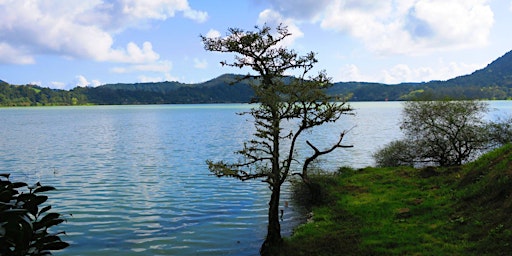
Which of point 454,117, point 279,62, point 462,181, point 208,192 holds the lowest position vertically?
point 208,192

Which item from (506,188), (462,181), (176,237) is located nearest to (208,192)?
(176,237)

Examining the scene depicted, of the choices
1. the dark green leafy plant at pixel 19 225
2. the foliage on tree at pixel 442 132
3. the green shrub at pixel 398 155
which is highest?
the dark green leafy plant at pixel 19 225

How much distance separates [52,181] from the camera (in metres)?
45.8

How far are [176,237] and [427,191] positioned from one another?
66.8 ft

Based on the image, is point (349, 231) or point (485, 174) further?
point (485, 174)

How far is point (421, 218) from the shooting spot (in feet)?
80.9

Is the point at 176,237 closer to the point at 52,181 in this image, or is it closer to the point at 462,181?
the point at 462,181

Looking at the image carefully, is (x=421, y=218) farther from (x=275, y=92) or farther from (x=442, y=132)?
(x=442, y=132)

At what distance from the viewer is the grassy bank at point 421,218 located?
761 inches

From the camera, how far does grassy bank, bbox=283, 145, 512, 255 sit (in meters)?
19.3

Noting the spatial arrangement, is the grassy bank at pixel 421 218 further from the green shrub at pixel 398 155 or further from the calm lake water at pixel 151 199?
the green shrub at pixel 398 155

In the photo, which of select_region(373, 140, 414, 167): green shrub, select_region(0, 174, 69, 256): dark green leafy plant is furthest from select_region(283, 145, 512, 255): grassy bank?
select_region(0, 174, 69, 256): dark green leafy plant

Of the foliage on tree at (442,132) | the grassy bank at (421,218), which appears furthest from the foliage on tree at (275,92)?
the foliage on tree at (442,132)

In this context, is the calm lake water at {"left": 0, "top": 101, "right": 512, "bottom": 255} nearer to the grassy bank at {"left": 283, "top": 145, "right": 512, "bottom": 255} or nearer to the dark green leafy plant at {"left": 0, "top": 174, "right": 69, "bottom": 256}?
the grassy bank at {"left": 283, "top": 145, "right": 512, "bottom": 255}
